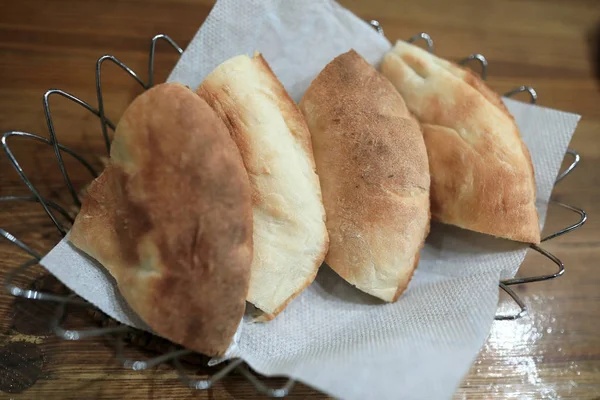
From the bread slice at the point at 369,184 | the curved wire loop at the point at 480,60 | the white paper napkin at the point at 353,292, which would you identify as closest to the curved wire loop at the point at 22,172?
the white paper napkin at the point at 353,292

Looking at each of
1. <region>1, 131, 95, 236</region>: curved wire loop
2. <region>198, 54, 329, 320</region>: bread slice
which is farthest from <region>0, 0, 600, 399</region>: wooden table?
<region>198, 54, 329, 320</region>: bread slice

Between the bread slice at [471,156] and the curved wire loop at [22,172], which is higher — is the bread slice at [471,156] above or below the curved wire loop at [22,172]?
above

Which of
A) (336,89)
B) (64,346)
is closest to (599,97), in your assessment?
(336,89)

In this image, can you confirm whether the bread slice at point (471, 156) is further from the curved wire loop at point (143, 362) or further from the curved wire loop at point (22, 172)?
the curved wire loop at point (22, 172)

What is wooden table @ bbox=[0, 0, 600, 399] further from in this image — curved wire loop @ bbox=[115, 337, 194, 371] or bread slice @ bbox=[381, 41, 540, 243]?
bread slice @ bbox=[381, 41, 540, 243]

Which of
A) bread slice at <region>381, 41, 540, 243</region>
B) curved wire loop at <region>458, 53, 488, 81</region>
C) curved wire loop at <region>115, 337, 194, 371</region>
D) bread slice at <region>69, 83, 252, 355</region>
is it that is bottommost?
curved wire loop at <region>115, 337, 194, 371</region>

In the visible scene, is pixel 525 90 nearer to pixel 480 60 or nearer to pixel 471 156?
pixel 480 60
